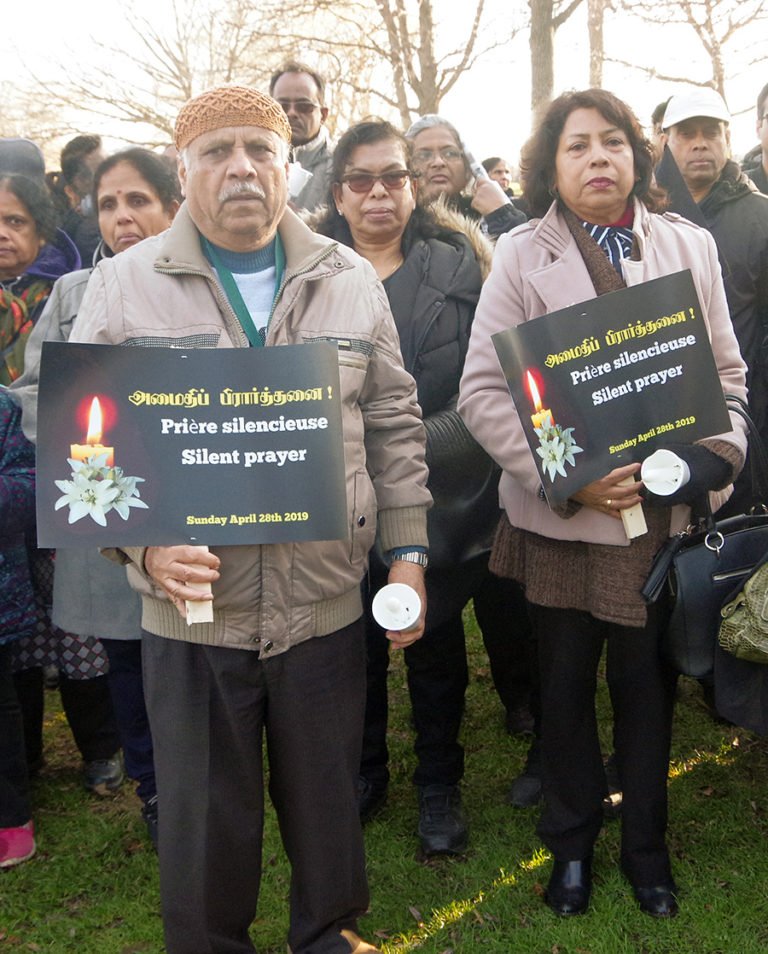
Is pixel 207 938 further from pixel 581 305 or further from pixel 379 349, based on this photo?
pixel 581 305

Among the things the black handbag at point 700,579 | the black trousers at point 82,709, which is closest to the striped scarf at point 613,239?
the black handbag at point 700,579

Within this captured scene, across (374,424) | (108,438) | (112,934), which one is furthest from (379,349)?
(112,934)

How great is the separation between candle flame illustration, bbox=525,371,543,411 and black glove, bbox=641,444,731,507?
389 millimetres

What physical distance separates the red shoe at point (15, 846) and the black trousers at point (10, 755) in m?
0.02

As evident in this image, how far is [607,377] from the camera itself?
256 centimetres

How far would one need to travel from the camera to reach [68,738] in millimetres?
4555

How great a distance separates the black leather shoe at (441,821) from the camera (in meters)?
3.45

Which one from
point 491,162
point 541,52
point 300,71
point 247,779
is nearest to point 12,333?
point 247,779

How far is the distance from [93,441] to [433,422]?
4.97 feet

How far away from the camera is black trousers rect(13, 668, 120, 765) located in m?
4.04

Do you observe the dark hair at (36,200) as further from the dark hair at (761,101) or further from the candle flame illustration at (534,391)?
the dark hair at (761,101)

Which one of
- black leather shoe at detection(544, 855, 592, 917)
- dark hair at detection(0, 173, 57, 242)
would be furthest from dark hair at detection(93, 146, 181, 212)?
black leather shoe at detection(544, 855, 592, 917)

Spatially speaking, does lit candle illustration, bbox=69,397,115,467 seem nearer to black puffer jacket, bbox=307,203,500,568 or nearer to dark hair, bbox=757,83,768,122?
black puffer jacket, bbox=307,203,500,568

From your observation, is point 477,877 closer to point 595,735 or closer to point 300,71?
point 595,735
